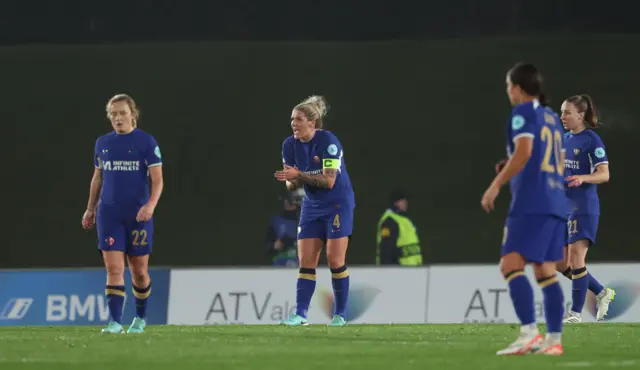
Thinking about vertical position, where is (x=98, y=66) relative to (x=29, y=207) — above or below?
above

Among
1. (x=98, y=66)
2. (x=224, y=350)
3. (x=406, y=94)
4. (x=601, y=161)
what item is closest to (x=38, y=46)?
(x=98, y=66)

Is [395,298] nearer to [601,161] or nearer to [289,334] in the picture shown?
[601,161]

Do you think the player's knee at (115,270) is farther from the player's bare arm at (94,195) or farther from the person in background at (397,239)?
the person in background at (397,239)

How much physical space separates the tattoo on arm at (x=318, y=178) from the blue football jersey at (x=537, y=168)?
302 centimetres

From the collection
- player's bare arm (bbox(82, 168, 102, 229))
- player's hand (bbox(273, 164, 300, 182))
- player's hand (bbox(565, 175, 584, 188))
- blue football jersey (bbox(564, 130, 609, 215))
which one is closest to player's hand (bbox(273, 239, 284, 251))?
blue football jersey (bbox(564, 130, 609, 215))

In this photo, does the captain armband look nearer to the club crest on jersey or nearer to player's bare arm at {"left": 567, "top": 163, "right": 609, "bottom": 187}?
player's bare arm at {"left": 567, "top": 163, "right": 609, "bottom": 187}

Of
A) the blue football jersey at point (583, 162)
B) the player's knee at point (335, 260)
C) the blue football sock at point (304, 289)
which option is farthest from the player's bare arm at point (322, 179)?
the blue football jersey at point (583, 162)

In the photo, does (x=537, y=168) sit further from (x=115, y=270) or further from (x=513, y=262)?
(x=115, y=270)

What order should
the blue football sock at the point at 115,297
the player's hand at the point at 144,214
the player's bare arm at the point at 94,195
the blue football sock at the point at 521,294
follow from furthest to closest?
the player's bare arm at the point at 94,195, the blue football sock at the point at 115,297, the player's hand at the point at 144,214, the blue football sock at the point at 521,294

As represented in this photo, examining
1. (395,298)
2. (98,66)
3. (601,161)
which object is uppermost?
(98,66)

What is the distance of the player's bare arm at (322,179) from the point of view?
35.2 feet

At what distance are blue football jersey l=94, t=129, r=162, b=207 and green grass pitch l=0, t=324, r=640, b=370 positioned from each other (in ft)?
3.36

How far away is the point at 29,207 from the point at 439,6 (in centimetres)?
658

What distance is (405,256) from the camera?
1716 cm
